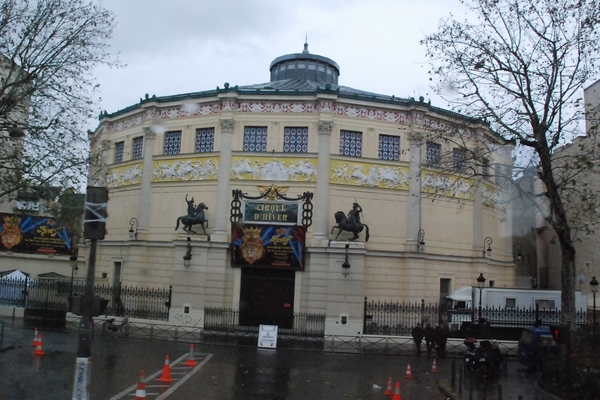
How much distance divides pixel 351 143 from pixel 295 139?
10.2 feet

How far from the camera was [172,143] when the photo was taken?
32.0m

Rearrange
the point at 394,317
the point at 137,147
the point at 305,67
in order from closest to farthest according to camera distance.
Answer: the point at 394,317 → the point at 137,147 → the point at 305,67

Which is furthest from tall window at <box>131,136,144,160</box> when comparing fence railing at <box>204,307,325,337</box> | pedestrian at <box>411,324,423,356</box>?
pedestrian at <box>411,324,423,356</box>

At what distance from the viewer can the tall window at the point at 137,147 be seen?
33.1 m

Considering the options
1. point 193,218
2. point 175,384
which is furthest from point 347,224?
point 175,384

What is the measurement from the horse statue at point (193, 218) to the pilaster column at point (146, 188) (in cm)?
331

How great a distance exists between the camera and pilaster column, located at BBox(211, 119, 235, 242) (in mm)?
28969

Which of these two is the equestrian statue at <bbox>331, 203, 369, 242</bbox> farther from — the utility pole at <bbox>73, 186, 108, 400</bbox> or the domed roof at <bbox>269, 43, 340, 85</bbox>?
the utility pole at <bbox>73, 186, 108, 400</bbox>

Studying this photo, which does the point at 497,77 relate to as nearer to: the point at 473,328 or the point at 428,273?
the point at 473,328

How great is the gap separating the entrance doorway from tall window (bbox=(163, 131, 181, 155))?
8417 mm

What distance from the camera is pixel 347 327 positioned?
26.5 meters

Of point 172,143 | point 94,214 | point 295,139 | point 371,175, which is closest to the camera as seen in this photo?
point 94,214

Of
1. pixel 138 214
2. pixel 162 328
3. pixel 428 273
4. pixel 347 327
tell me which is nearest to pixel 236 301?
pixel 162 328

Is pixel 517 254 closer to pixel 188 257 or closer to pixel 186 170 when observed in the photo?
pixel 188 257
